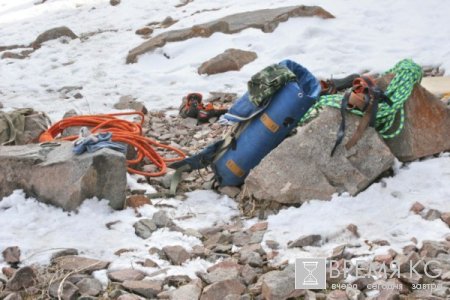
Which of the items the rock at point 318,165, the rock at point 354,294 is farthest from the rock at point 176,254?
the rock at point 354,294

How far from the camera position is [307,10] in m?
10.3

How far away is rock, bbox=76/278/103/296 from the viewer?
3.31m

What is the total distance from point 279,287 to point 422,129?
231cm

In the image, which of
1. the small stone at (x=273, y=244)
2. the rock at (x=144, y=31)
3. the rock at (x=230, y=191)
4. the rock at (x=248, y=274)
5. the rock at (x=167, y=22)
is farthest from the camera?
the rock at (x=167, y=22)

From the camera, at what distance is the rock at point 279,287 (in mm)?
3160

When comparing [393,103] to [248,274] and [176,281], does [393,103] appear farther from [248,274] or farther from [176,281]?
[176,281]

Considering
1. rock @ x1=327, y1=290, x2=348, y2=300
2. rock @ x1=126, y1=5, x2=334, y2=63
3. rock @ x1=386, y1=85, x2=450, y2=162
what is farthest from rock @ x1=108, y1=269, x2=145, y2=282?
rock @ x1=126, y1=5, x2=334, y2=63

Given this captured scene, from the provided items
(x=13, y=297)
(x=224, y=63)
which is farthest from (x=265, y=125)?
(x=224, y=63)

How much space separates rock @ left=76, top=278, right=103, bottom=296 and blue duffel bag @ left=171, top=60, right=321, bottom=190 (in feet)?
5.79

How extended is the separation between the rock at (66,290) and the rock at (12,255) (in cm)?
39

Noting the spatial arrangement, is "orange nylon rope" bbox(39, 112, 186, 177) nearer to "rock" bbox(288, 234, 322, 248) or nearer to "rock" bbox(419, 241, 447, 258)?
"rock" bbox(288, 234, 322, 248)

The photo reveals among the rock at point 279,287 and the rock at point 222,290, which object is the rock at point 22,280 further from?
the rock at point 279,287

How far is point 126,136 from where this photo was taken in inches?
213

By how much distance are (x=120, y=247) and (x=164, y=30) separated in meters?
8.28
